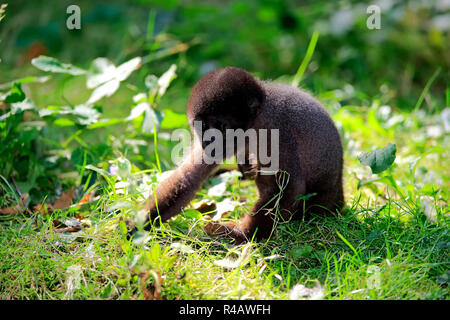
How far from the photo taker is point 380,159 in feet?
10.2

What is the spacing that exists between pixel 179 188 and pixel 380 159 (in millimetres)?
1462

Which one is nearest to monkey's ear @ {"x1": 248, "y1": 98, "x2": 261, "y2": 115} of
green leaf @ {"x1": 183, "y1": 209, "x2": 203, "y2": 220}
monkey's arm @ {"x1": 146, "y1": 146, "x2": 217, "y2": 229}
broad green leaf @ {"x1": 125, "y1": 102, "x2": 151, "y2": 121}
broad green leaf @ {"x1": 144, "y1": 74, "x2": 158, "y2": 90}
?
monkey's arm @ {"x1": 146, "y1": 146, "x2": 217, "y2": 229}

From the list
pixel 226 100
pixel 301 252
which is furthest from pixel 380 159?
pixel 226 100

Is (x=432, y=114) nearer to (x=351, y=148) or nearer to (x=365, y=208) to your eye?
(x=351, y=148)

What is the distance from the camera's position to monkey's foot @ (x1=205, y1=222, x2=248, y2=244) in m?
3.22

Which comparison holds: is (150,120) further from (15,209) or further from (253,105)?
(15,209)

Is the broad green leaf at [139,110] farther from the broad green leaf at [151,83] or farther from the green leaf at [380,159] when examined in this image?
the green leaf at [380,159]

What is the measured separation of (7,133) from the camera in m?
3.77

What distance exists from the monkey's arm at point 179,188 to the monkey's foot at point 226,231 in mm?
268

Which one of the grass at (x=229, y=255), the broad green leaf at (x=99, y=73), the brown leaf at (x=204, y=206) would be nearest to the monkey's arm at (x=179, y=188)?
the grass at (x=229, y=255)

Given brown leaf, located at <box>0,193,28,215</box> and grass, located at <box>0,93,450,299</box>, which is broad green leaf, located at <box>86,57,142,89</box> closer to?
grass, located at <box>0,93,450,299</box>

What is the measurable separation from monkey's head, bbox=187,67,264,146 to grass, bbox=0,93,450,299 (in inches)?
27.7

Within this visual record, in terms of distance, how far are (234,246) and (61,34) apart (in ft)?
19.1

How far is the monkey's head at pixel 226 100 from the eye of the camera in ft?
10.4
